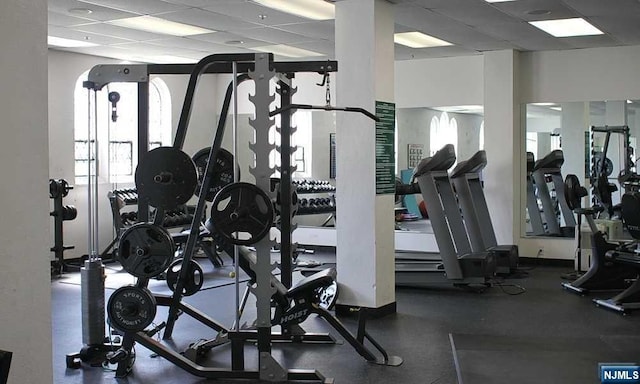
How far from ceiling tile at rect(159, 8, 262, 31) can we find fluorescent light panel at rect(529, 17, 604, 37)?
8.92 ft

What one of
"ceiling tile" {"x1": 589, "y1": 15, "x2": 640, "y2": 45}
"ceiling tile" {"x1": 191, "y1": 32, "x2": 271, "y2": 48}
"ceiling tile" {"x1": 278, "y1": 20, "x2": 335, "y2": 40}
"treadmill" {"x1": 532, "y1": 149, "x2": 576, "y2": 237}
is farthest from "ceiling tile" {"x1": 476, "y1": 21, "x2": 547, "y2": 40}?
"ceiling tile" {"x1": 191, "y1": 32, "x2": 271, "y2": 48}

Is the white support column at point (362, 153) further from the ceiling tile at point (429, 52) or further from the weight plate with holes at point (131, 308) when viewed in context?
the ceiling tile at point (429, 52)

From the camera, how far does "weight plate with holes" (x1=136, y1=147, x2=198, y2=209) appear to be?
4.08 m

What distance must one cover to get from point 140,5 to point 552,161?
5.05 m

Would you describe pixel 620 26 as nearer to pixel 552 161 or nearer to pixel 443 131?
pixel 552 161

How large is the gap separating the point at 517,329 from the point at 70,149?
589 cm

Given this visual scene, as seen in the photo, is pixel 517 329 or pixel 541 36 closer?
pixel 517 329

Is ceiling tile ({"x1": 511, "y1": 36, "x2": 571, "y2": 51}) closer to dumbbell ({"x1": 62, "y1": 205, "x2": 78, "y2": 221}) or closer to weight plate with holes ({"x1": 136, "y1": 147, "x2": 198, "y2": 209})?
weight plate with holes ({"x1": 136, "y1": 147, "x2": 198, "y2": 209})

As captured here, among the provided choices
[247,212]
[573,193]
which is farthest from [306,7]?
[573,193]

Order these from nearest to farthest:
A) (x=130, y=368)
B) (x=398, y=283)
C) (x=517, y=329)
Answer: (x=130, y=368)
(x=517, y=329)
(x=398, y=283)

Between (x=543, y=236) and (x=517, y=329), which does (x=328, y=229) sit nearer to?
(x=543, y=236)

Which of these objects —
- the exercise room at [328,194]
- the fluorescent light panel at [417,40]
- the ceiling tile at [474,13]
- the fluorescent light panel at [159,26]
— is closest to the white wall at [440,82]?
the exercise room at [328,194]

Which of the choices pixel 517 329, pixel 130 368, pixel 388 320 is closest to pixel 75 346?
pixel 130 368

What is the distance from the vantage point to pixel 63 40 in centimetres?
772
